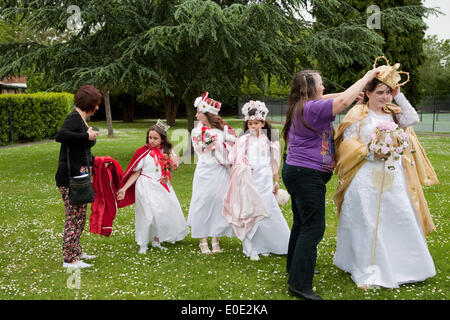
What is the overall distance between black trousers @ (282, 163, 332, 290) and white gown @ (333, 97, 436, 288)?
1.90 ft

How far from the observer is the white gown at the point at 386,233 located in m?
4.30

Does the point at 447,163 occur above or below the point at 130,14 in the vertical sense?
below

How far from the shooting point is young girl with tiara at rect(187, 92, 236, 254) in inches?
221

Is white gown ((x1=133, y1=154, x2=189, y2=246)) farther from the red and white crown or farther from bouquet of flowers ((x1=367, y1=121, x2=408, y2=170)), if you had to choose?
bouquet of flowers ((x1=367, y1=121, x2=408, y2=170))

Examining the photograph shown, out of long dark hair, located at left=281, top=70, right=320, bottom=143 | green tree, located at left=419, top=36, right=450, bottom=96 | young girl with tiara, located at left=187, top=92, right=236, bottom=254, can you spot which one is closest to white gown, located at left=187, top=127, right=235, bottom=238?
young girl with tiara, located at left=187, top=92, right=236, bottom=254

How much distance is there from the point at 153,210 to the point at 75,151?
53.3 inches

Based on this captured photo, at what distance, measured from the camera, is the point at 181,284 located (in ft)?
15.0

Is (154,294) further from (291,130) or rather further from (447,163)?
(447,163)

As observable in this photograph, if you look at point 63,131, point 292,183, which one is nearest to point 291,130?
point 292,183

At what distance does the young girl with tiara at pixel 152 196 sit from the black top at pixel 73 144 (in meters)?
0.89

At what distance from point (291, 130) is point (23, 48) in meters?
13.0

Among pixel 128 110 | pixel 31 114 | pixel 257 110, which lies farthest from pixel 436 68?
pixel 257 110

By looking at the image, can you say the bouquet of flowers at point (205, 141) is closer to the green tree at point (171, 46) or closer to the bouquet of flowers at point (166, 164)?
the bouquet of flowers at point (166, 164)

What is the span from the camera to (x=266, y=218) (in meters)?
5.45
